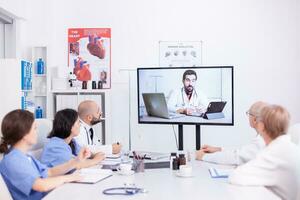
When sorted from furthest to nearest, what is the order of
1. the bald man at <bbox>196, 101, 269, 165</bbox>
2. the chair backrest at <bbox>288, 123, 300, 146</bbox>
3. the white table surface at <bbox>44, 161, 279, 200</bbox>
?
the chair backrest at <bbox>288, 123, 300, 146</bbox> → the bald man at <bbox>196, 101, 269, 165</bbox> → the white table surface at <bbox>44, 161, 279, 200</bbox>

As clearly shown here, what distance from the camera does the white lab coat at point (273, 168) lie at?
2.08 m

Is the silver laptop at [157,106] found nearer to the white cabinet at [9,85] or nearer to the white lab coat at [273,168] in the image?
the white cabinet at [9,85]

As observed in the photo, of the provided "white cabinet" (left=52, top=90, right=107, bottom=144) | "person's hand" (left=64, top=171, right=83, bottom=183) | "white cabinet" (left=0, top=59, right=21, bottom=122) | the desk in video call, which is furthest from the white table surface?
"white cabinet" (left=52, top=90, right=107, bottom=144)

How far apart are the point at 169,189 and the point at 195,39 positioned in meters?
3.27

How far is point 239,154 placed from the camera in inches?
106

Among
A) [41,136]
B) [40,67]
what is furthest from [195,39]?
[41,136]

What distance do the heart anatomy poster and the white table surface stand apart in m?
2.78

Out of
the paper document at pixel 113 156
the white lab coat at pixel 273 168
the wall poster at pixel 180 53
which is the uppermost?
the wall poster at pixel 180 53

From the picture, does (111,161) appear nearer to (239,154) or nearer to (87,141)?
(87,141)

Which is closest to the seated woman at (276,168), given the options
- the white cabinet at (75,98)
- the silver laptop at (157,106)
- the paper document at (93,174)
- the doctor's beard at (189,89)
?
the paper document at (93,174)

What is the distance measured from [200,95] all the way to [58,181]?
2602mm

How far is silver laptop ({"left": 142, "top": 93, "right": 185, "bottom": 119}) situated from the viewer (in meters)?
4.47

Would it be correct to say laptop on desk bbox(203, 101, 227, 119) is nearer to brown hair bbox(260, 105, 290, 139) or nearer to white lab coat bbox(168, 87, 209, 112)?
white lab coat bbox(168, 87, 209, 112)

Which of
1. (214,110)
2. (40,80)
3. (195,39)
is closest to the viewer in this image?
(214,110)
